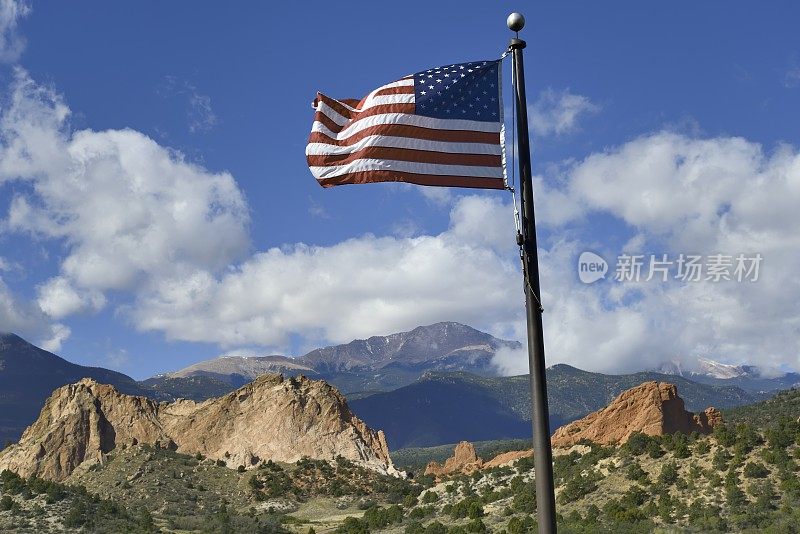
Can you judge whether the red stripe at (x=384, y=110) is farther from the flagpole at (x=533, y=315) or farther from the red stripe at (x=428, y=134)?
the flagpole at (x=533, y=315)

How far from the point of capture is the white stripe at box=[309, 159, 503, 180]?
35.8 ft

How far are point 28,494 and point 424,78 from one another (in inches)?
3076

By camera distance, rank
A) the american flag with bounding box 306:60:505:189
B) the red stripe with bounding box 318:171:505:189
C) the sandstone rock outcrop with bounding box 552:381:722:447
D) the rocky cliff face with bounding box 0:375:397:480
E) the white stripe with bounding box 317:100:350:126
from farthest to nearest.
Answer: the rocky cliff face with bounding box 0:375:397:480 < the sandstone rock outcrop with bounding box 552:381:722:447 < the white stripe with bounding box 317:100:350:126 < the american flag with bounding box 306:60:505:189 < the red stripe with bounding box 318:171:505:189

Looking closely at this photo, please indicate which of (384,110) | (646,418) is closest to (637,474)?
(646,418)

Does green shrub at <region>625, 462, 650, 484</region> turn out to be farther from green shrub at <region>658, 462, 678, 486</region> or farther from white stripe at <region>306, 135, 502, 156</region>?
white stripe at <region>306, 135, 502, 156</region>

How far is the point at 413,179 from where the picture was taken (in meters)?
11.2

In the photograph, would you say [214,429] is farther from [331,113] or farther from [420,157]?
[420,157]

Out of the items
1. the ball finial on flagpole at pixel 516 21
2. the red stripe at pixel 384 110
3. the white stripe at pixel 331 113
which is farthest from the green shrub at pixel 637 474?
the ball finial on flagpole at pixel 516 21

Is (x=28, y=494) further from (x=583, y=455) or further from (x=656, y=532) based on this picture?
(x=656, y=532)

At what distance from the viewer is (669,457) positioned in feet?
188

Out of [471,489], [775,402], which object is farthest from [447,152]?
[775,402]

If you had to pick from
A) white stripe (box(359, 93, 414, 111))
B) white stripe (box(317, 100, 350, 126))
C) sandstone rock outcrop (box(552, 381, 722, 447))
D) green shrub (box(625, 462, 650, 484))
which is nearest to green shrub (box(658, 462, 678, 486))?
green shrub (box(625, 462, 650, 484))

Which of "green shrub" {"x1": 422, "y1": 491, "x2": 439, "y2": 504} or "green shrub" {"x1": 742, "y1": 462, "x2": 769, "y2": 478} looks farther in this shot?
"green shrub" {"x1": 422, "y1": 491, "x2": 439, "y2": 504}

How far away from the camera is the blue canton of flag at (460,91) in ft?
36.9
